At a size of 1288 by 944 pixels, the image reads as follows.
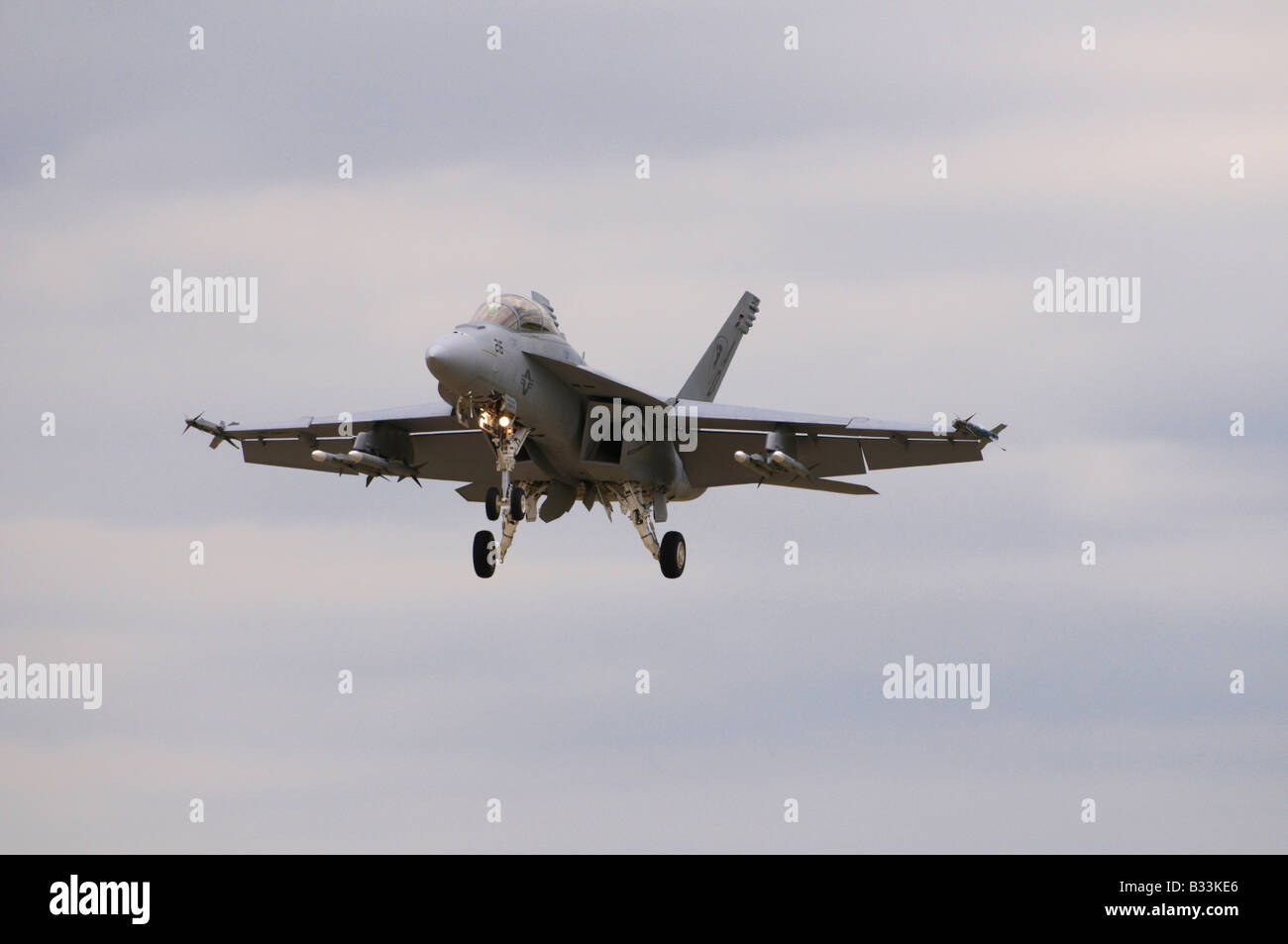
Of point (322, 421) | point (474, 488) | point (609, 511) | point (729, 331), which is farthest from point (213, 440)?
point (729, 331)

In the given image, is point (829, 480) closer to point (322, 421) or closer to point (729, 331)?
point (729, 331)

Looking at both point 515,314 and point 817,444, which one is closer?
point 515,314

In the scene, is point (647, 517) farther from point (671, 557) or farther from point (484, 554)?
point (484, 554)

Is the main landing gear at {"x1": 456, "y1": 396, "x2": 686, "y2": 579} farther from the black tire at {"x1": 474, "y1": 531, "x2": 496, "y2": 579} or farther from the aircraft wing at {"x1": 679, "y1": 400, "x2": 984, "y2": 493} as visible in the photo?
the aircraft wing at {"x1": 679, "y1": 400, "x2": 984, "y2": 493}

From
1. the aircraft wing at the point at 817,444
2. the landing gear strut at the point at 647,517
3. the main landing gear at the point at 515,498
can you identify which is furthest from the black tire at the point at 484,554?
the aircraft wing at the point at 817,444

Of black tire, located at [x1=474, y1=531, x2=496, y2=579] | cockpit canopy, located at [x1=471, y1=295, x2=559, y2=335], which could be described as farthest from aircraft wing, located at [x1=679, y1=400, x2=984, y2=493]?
black tire, located at [x1=474, y1=531, x2=496, y2=579]

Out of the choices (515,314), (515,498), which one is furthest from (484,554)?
(515,314)

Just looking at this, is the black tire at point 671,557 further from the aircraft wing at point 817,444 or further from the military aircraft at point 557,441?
the aircraft wing at point 817,444

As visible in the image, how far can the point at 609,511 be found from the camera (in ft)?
166

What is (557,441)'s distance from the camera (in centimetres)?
4747

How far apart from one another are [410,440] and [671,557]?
265 inches

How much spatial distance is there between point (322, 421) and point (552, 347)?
762cm

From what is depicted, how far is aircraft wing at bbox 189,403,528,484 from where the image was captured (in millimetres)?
50509

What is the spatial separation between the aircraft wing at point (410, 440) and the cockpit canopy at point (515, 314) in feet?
14.7
